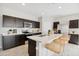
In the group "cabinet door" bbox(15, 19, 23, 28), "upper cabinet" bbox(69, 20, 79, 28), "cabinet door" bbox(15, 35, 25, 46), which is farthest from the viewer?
"cabinet door" bbox(15, 19, 23, 28)

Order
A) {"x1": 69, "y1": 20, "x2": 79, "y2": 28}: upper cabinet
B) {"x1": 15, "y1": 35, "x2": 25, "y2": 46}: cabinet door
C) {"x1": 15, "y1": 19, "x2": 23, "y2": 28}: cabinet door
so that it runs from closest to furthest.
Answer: {"x1": 69, "y1": 20, "x2": 79, "y2": 28}: upper cabinet, {"x1": 15, "y1": 35, "x2": 25, "y2": 46}: cabinet door, {"x1": 15, "y1": 19, "x2": 23, "y2": 28}: cabinet door

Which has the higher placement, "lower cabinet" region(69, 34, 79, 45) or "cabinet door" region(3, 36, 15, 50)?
Result: "lower cabinet" region(69, 34, 79, 45)

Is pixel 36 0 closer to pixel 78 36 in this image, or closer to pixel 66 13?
pixel 66 13

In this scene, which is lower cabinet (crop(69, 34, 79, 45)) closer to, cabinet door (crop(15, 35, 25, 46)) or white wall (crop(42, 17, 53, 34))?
white wall (crop(42, 17, 53, 34))

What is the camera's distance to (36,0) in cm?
163

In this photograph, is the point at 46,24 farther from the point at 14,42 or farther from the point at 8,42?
the point at 8,42

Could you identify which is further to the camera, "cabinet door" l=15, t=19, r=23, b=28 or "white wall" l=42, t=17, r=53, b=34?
"cabinet door" l=15, t=19, r=23, b=28

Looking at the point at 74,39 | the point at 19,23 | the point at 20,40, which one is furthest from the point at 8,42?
the point at 74,39

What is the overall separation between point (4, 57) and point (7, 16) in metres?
1.10

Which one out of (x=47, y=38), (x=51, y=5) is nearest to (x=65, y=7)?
(x=51, y=5)

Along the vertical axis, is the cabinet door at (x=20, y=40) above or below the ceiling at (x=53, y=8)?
below

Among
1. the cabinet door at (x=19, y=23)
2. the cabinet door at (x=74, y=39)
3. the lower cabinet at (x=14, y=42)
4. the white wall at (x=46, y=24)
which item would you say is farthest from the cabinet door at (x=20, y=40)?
the cabinet door at (x=74, y=39)

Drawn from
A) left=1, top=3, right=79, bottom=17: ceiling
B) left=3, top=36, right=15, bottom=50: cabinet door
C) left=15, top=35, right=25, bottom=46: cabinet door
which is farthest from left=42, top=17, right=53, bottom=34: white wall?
left=3, top=36, right=15, bottom=50: cabinet door

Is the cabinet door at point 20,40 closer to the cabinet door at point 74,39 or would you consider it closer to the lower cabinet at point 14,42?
the lower cabinet at point 14,42
